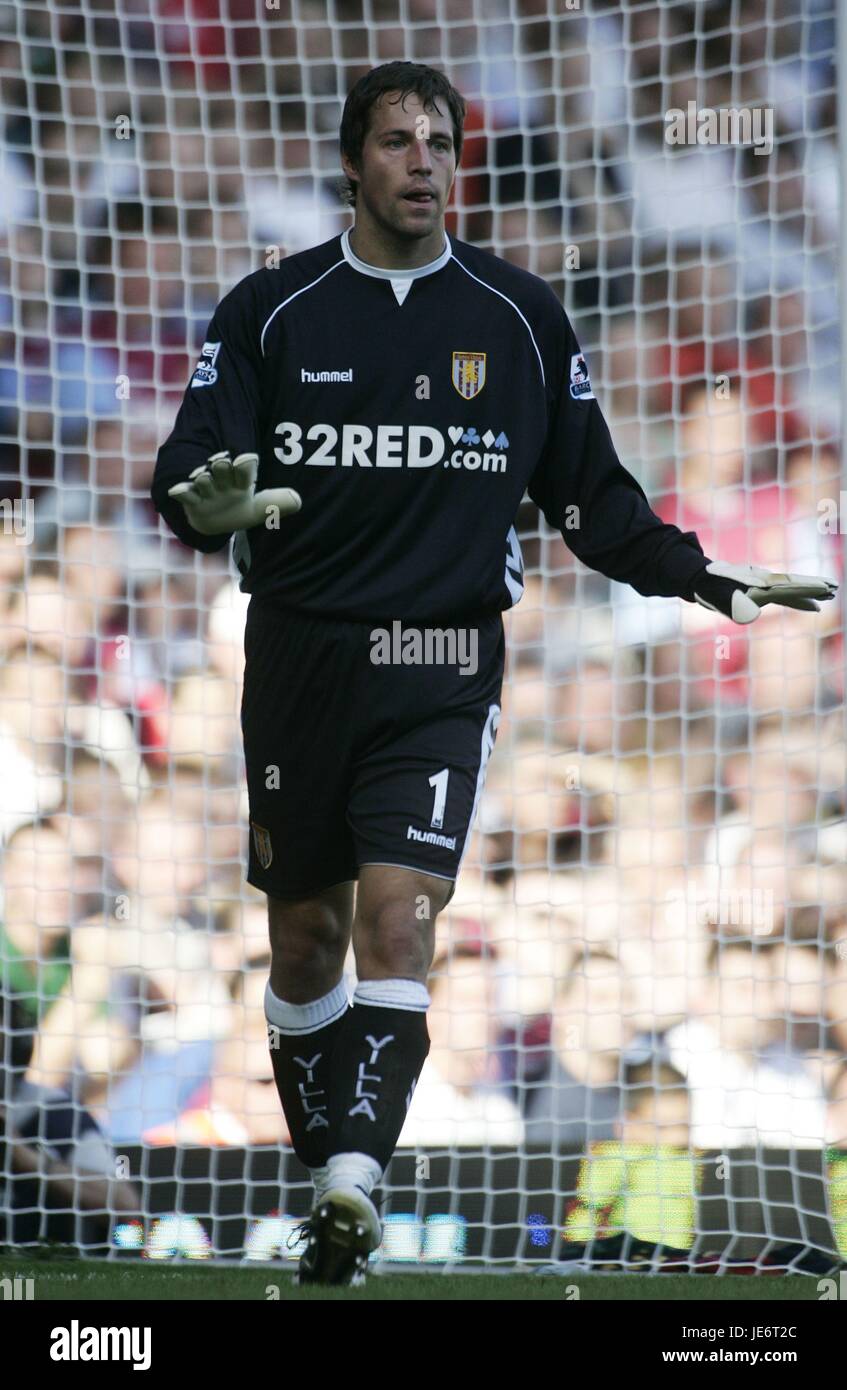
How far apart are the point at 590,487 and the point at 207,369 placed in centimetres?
67

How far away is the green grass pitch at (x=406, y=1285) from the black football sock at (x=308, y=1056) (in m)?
0.24

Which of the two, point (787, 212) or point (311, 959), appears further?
point (787, 212)

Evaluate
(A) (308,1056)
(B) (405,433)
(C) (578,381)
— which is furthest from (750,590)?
(A) (308,1056)

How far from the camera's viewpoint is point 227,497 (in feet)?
8.85

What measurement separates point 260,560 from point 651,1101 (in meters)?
2.05

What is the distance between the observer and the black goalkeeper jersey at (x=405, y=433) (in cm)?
300

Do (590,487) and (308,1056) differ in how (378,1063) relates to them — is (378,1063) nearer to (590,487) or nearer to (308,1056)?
(308,1056)

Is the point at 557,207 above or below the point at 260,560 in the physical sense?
above

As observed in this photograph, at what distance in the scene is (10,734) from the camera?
15.5 ft

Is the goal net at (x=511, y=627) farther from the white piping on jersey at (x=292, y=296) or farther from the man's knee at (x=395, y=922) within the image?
the man's knee at (x=395, y=922)

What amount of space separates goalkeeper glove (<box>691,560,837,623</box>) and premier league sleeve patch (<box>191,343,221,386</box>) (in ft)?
2.75
